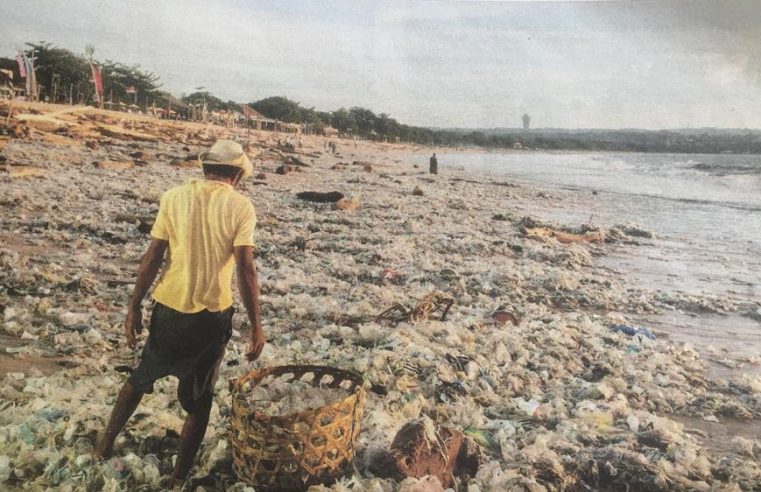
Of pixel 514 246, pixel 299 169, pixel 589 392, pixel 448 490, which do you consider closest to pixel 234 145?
pixel 448 490

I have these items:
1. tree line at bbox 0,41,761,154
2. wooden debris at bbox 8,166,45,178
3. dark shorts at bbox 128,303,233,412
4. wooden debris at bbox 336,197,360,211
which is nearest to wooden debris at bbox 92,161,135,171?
wooden debris at bbox 8,166,45,178

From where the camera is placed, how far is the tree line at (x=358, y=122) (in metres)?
3.18

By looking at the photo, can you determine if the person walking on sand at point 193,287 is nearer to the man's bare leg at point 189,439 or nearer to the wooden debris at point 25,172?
the man's bare leg at point 189,439

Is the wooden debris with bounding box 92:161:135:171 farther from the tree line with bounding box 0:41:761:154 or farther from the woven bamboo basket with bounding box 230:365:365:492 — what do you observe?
the woven bamboo basket with bounding box 230:365:365:492

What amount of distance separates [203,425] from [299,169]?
9.65ft

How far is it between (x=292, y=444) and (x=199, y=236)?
0.79 metres

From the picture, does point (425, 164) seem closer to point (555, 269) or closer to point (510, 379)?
point (555, 269)

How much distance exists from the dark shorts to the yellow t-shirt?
0.04 m

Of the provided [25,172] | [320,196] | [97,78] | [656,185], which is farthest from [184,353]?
[656,185]

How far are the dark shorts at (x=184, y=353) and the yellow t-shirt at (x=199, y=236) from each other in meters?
0.04

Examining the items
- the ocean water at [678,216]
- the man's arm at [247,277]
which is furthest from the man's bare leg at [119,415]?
the ocean water at [678,216]

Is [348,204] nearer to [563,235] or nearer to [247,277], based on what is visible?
[563,235]

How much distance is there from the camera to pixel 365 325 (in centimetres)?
325

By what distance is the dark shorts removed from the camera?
6.02 feet
